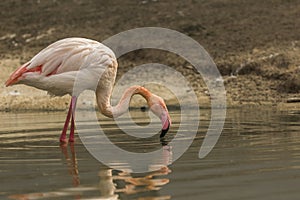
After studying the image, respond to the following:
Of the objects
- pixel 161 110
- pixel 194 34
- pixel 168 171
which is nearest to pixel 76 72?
pixel 161 110

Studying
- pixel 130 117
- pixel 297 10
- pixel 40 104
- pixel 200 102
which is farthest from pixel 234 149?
pixel 297 10

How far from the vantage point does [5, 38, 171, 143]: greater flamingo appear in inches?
367

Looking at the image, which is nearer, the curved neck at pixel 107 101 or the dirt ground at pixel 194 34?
the curved neck at pixel 107 101

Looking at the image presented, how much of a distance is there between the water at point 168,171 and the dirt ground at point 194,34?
5.27 m

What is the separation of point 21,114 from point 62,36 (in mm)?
6532

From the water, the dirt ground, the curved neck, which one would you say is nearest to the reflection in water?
the water

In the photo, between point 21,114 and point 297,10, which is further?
point 297,10

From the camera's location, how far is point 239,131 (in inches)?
368

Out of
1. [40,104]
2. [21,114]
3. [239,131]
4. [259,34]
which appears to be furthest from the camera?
[259,34]

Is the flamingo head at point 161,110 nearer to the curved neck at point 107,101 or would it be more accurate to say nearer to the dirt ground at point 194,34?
the curved neck at point 107,101

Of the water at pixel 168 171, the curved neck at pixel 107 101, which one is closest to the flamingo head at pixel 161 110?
the water at pixel 168 171

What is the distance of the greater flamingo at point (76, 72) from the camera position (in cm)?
931

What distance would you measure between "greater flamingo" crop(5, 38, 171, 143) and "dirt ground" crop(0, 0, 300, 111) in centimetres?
462

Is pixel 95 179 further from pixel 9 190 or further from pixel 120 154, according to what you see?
pixel 120 154
